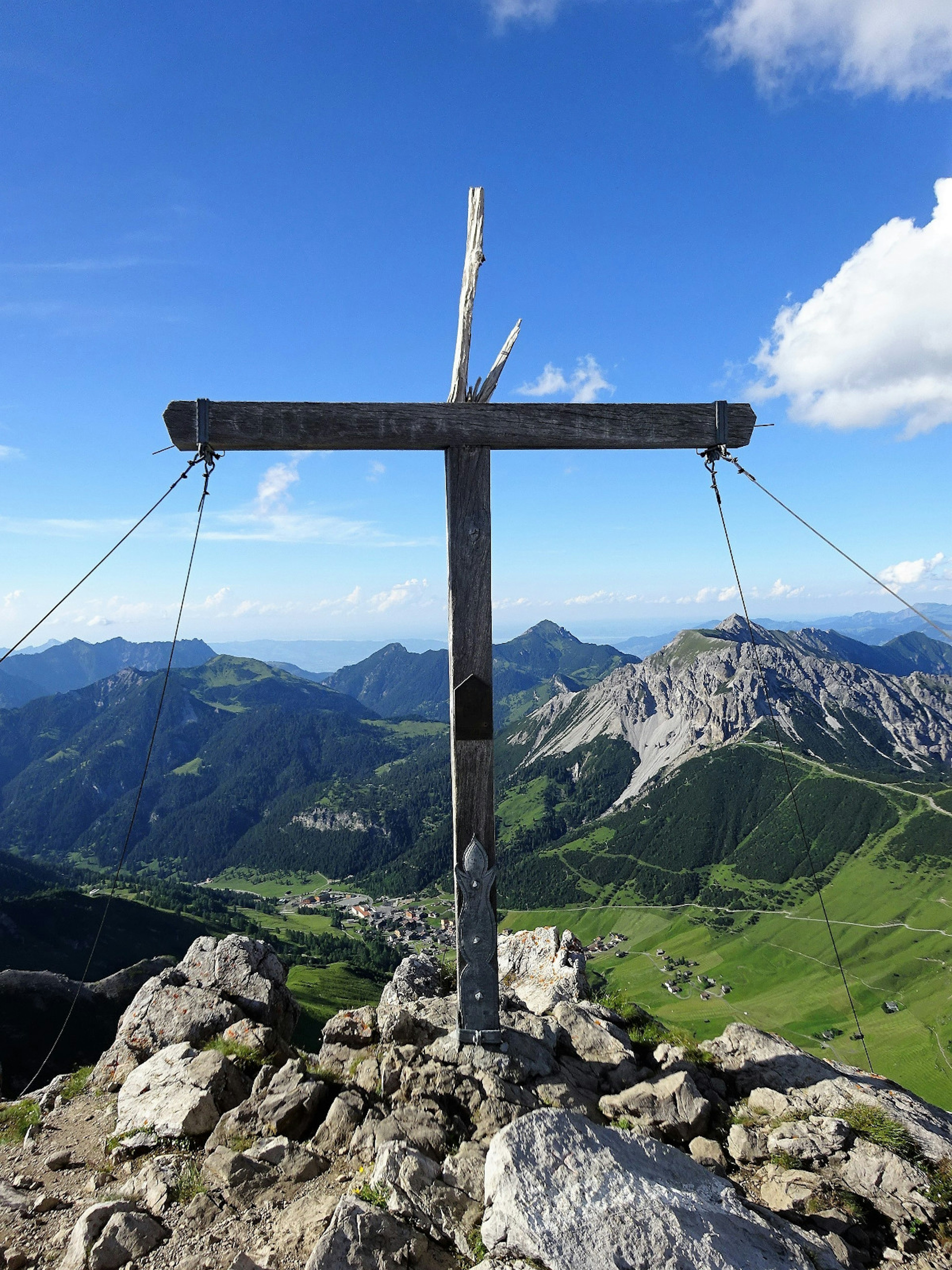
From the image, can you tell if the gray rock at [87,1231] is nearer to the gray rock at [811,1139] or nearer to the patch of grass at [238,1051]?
the patch of grass at [238,1051]

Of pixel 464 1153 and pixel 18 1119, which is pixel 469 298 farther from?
pixel 18 1119

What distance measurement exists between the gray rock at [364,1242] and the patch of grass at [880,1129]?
5723 mm

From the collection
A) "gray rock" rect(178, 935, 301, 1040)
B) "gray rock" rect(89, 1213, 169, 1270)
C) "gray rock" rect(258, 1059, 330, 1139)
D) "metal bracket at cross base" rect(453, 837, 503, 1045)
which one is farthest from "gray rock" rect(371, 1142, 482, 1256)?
"gray rock" rect(178, 935, 301, 1040)

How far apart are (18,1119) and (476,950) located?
8011 mm

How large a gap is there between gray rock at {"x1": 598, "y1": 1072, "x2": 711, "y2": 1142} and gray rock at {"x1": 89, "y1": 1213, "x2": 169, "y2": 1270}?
211 inches

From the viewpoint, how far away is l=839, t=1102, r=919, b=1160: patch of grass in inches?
305

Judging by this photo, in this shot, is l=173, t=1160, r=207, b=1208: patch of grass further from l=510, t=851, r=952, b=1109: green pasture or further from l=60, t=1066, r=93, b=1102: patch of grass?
l=510, t=851, r=952, b=1109: green pasture

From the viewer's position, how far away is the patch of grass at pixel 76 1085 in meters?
10.4

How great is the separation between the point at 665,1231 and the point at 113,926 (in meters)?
155

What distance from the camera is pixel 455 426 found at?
8609 millimetres

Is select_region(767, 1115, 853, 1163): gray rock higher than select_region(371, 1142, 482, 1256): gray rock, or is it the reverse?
select_region(371, 1142, 482, 1256): gray rock

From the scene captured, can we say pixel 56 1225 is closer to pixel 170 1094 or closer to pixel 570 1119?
pixel 170 1094

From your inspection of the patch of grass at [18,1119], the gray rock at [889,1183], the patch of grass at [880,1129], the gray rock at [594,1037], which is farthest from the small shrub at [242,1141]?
the patch of grass at [880,1129]

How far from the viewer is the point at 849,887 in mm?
189375
